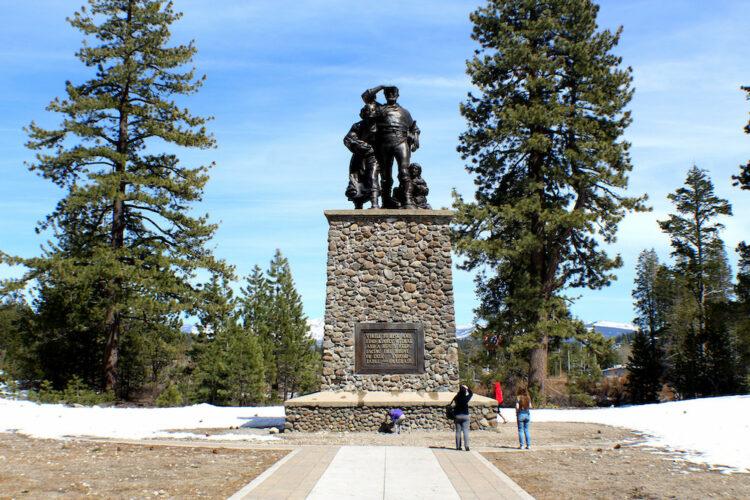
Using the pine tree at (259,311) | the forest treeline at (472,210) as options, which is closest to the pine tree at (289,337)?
the pine tree at (259,311)

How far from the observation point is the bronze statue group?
13.9 meters

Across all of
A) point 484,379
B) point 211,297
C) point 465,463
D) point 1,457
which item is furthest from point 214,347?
point 465,463

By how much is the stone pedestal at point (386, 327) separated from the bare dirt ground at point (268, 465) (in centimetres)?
57

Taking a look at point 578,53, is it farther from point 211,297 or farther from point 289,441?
point 289,441

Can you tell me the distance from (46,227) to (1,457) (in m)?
12.6

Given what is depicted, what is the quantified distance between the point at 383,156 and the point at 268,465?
326 inches

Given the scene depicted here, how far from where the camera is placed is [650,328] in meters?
50.1

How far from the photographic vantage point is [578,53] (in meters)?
21.5

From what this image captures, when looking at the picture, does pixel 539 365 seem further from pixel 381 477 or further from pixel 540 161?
pixel 381 477

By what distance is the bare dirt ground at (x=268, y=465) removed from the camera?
6.48 m

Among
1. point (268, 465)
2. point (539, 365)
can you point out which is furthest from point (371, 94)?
point (539, 365)

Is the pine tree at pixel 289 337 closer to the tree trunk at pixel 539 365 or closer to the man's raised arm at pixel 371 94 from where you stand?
the tree trunk at pixel 539 365

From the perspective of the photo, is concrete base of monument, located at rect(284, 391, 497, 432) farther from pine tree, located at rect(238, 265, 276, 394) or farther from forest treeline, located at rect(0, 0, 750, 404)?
pine tree, located at rect(238, 265, 276, 394)

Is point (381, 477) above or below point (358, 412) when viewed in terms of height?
below
